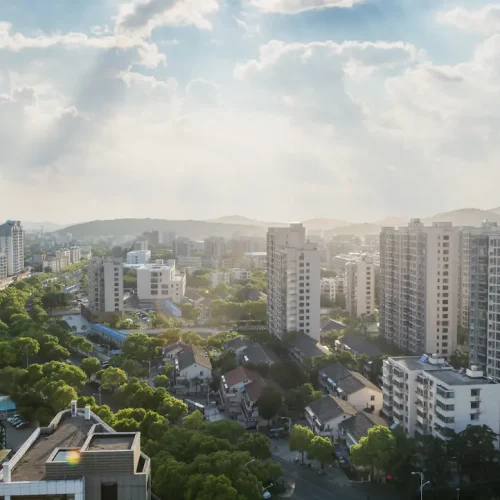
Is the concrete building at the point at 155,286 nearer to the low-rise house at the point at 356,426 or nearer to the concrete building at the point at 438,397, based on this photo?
the concrete building at the point at 438,397

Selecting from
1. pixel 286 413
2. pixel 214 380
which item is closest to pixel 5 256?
pixel 214 380

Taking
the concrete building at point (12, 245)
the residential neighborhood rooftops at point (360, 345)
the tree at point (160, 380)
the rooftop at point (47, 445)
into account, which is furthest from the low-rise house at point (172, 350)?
the concrete building at point (12, 245)

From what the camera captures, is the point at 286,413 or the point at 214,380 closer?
the point at 286,413

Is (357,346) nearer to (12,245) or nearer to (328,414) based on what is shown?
(328,414)

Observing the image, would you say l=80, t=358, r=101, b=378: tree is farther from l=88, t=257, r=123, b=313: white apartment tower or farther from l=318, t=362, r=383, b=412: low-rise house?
l=88, t=257, r=123, b=313: white apartment tower

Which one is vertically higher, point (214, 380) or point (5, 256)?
point (5, 256)

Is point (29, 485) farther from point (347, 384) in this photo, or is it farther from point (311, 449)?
point (347, 384)

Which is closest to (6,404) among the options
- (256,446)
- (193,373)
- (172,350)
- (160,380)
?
(160,380)
